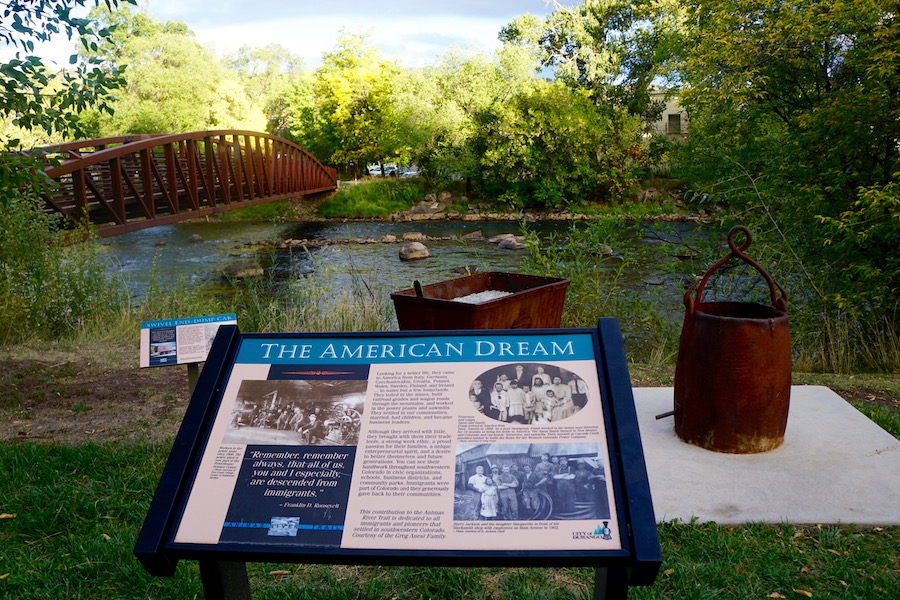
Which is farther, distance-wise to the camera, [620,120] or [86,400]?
[620,120]

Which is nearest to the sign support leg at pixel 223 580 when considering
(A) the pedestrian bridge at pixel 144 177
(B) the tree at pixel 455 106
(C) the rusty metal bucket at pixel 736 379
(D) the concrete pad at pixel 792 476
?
(D) the concrete pad at pixel 792 476

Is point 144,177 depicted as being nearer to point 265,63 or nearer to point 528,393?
point 528,393

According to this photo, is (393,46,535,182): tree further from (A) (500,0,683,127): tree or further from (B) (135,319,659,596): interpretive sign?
(B) (135,319,659,596): interpretive sign

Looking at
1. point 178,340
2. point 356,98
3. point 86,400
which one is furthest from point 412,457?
point 356,98

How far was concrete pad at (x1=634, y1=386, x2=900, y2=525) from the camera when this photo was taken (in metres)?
4.03

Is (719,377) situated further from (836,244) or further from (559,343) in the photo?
(836,244)

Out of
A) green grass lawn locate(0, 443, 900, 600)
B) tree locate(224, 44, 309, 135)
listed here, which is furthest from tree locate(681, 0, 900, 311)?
tree locate(224, 44, 309, 135)

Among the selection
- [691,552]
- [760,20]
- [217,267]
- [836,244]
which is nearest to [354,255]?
[217,267]

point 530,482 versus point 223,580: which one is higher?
point 530,482

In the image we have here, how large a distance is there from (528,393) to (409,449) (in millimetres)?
401

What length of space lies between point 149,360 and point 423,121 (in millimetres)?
35810

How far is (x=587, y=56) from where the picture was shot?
131 feet

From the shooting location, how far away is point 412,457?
2229 mm

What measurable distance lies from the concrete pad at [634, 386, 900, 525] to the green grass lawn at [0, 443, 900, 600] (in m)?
0.14
